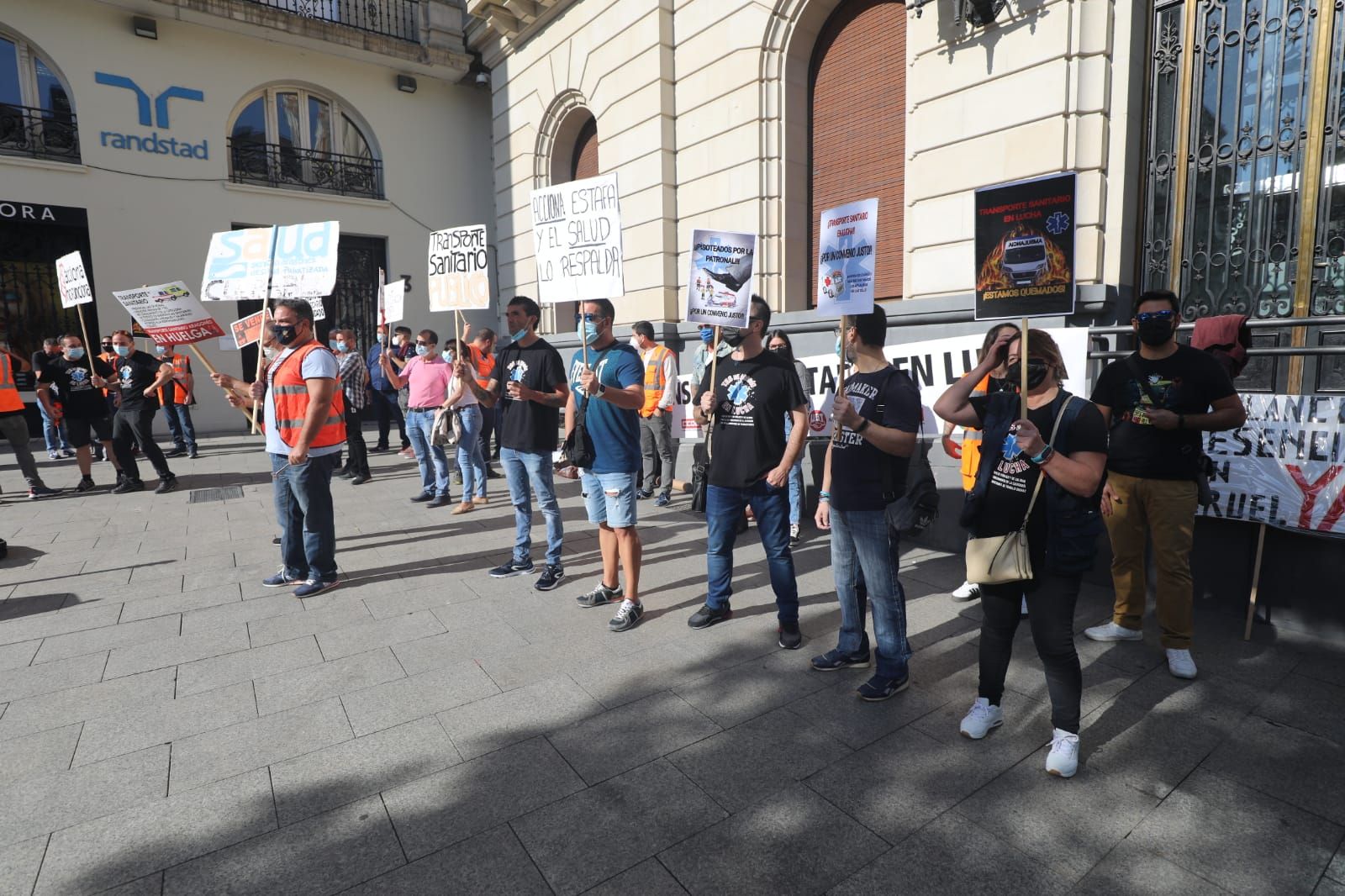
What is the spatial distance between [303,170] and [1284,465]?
18.4m

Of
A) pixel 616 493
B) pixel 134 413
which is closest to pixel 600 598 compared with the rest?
pixel 616 493

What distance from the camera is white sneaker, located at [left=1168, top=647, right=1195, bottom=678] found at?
3.99m

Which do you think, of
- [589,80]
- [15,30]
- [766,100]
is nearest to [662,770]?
[766,100]

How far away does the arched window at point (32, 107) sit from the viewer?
45.6ft

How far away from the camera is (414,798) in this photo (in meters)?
2.99

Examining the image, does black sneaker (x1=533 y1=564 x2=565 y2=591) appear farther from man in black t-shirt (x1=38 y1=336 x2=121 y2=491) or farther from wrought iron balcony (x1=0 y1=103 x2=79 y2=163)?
wrought iron balcony (x1=0 y1=103 x2=79 y2=163)

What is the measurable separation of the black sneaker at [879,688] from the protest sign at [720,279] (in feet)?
7.69

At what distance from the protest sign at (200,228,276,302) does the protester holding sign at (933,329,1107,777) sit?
5870mm

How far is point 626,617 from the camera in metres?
4.78

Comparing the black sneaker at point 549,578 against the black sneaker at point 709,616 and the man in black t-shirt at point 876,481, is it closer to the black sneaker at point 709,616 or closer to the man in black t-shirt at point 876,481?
the black sneaker at point 709,616

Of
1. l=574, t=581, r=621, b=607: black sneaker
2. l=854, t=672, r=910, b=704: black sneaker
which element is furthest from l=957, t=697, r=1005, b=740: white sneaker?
l=574, t=581, r=621, b=607: black sneaker

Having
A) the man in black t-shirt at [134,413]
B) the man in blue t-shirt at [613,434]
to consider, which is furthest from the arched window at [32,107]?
the man in blue t-shirt at [613,434]

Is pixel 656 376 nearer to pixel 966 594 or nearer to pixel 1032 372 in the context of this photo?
pixel 966 594

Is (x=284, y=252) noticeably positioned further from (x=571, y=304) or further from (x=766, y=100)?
(x=571, y=304)
